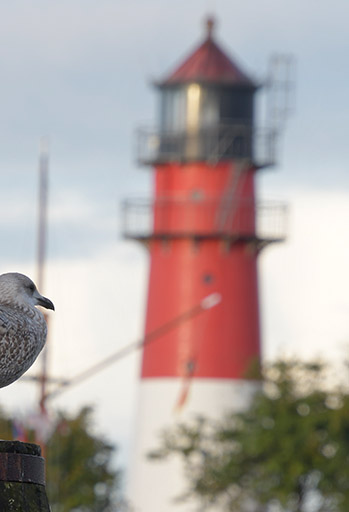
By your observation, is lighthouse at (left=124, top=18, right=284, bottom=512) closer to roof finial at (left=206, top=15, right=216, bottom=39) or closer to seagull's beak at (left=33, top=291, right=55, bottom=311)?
roof finial at (left=206, top=15, right=216, bottom=39)

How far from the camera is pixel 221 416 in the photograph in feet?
184

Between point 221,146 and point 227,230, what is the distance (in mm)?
2740

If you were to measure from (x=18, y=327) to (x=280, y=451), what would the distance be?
43.4 metres

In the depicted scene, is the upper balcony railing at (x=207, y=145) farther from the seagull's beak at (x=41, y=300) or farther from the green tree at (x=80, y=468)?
the seagull's beak at (x=41, y=300)

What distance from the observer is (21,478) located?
7.87m

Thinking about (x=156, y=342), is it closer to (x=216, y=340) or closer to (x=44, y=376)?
(x=216, y=340)

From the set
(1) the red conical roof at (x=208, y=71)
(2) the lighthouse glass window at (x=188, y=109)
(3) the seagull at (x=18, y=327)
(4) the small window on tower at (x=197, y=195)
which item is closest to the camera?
(3) the seagull at (x=18, y=327)

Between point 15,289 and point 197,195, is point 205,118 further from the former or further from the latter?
point 15,289

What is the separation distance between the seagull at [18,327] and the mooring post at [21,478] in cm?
46

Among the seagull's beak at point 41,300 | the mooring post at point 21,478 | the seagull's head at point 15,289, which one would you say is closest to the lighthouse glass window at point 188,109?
the seagull's beak at point 41,300

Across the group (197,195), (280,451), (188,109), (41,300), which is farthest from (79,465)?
(41,300)

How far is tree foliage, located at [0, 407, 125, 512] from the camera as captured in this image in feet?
168

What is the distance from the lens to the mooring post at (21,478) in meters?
7.72

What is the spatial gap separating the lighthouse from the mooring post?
46.9 metres
